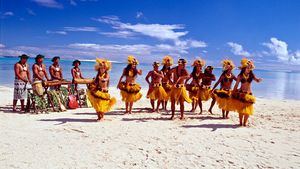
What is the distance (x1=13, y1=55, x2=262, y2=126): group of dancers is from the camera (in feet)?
27.3

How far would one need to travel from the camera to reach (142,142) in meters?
6.84

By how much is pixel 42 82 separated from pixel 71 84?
59.4 inches

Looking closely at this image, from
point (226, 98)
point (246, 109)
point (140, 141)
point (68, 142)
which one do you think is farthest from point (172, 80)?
point (68, 142)

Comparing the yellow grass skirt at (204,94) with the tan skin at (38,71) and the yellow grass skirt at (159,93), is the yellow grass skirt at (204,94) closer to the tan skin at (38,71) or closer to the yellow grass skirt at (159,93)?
the yellow grass skirt at (159,93)

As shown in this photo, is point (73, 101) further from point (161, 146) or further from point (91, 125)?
point (161, 146)

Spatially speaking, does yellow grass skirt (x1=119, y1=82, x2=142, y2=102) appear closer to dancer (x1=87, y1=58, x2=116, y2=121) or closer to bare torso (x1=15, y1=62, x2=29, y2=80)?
dancer (x1=87, y1=58, x2=116, y2=121)

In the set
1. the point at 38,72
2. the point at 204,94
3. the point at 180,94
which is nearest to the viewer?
the point at 180,94

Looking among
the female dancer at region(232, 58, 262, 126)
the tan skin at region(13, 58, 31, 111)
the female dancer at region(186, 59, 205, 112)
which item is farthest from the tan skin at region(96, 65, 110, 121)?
the female dancer at region(232, 58, 262, 126)

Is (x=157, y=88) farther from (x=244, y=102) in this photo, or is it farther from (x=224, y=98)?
(x=244, y=102)

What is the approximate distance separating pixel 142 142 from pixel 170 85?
3.22m

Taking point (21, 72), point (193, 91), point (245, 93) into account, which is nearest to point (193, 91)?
point (193, 91)

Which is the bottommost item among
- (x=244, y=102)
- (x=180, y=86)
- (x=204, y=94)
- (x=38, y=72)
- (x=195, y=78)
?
(x=244, y=102)

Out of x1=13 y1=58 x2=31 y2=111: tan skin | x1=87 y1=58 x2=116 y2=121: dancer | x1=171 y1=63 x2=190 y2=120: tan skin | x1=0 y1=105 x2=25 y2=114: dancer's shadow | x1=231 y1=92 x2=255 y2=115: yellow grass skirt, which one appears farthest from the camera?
x1=0 y1=105 x2=25 y2=114: dancer's shadow

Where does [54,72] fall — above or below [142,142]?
above
